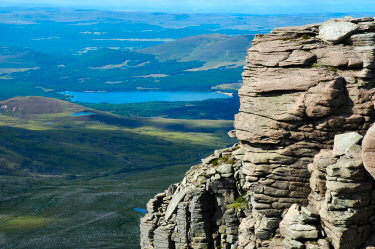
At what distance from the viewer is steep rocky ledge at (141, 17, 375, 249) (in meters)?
29.5

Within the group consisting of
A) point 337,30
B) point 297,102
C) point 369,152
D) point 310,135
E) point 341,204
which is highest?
point 337,30

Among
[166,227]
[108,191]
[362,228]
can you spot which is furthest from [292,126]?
[108,191]

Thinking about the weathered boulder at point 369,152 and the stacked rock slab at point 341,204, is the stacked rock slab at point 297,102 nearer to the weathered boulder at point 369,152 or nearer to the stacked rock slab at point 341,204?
the stacked rock slab at point 341,204

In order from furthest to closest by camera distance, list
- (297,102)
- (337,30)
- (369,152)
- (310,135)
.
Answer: (337,30)
(310,135)
(297,102)
(369,152)

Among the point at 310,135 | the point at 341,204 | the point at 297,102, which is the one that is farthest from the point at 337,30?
the point at 341,204

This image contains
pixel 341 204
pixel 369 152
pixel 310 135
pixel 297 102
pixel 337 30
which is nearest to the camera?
pixel 369 152

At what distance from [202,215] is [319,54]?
52.1ft

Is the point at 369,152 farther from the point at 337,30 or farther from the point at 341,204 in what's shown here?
the point at 337,30

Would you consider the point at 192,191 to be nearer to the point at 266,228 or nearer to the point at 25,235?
the point at 266,228

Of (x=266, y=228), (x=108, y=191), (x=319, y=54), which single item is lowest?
(x=108, y=191)

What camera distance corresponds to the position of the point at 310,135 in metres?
32.3

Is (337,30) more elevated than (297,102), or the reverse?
(337,30)

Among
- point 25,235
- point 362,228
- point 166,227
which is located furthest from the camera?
point 25,235

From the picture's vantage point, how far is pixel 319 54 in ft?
107
